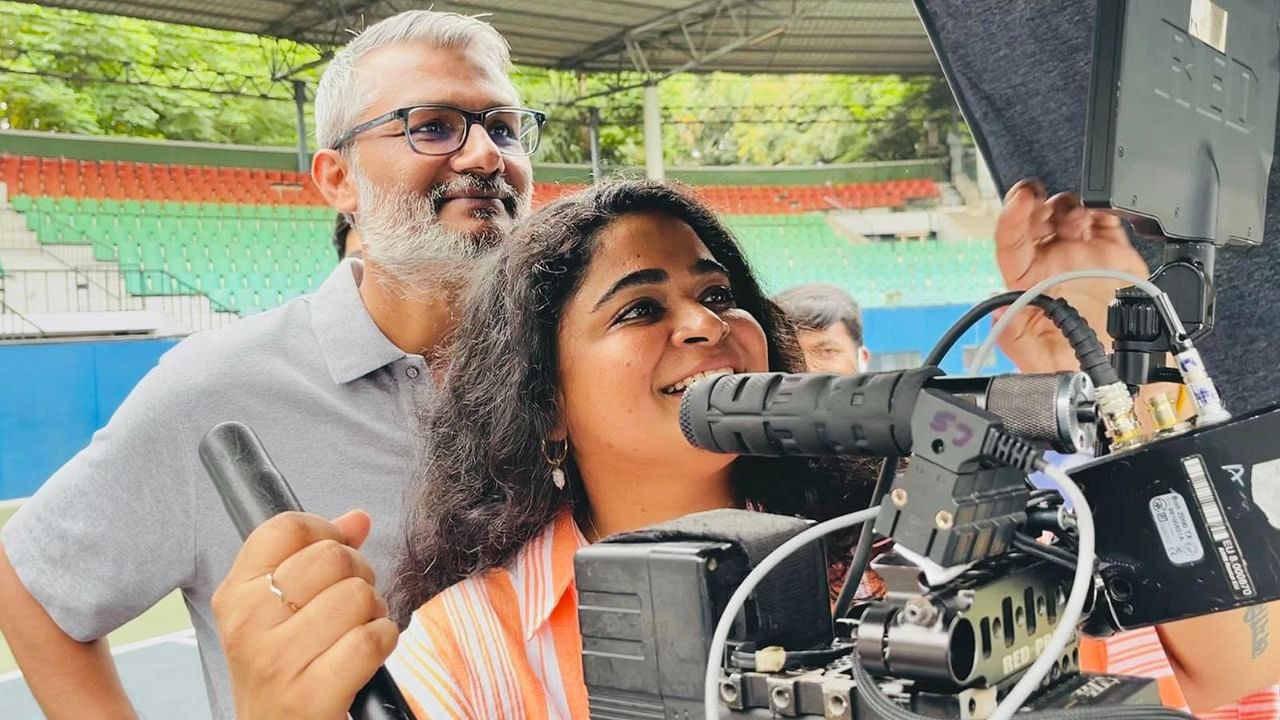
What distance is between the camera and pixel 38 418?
6.45 m

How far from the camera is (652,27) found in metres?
11.0

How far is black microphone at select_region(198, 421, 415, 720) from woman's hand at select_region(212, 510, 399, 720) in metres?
0.02

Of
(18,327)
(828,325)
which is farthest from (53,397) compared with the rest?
(828,325)

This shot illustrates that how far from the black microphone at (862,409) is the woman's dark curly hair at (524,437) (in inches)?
18.6

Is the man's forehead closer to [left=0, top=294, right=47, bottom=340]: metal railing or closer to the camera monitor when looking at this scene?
the camera monitor

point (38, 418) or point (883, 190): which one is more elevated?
point (883, 190)

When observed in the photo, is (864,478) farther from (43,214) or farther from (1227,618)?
(43,214)

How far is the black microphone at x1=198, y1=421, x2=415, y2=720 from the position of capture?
645 mm

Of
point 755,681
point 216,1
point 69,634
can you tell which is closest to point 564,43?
point 216,1

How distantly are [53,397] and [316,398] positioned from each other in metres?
6.06

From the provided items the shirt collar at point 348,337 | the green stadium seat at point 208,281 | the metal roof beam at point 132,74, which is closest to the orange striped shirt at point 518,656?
the shirt collar at point 348,337

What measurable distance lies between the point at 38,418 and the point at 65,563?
19.4ft

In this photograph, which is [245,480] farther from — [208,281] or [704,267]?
[208,281]

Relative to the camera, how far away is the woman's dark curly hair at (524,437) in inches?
37.3
